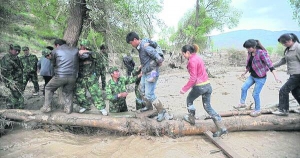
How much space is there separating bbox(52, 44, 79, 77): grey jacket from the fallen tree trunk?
1.04 metres

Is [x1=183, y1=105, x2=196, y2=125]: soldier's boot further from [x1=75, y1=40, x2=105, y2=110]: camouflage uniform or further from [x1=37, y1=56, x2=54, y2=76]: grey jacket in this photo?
[x1=37, y1=56, x2=54, y2=76]: grey jacket

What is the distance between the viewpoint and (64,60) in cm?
489

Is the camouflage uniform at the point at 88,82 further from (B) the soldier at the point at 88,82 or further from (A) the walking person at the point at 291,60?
(A) the walking person at the point at 291,60

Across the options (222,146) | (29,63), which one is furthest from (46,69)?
(222,146)

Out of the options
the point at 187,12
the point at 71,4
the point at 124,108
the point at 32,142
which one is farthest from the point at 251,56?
the point at 187,12

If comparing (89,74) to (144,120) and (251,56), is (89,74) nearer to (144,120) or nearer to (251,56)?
(144,120)

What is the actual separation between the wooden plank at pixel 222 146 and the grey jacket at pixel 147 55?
75.1 inches

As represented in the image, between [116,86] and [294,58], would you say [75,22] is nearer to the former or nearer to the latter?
[116,86]

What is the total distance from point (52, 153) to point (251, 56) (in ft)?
15.9

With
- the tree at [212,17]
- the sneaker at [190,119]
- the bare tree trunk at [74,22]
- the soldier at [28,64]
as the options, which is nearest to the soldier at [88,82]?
the bare tree trunk at [74,22]

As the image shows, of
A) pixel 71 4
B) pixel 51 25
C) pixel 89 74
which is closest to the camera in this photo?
pixel 89 74

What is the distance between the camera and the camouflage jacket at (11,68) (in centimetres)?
617

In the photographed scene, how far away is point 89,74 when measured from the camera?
213 inches

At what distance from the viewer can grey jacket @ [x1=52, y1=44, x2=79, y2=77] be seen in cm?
489
